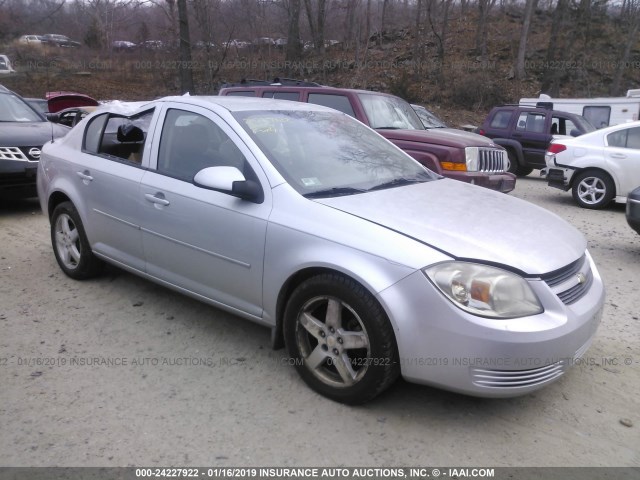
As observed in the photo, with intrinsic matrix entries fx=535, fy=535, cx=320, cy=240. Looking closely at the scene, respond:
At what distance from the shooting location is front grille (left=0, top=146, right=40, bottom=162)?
7.05 metres

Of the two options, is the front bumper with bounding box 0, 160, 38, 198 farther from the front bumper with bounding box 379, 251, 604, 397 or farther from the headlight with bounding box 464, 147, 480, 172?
the front bumper with bounding box 379, 251, 604, 397

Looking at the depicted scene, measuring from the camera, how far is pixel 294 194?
125 inches

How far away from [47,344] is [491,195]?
331 cm

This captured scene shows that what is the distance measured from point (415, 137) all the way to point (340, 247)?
190 inches

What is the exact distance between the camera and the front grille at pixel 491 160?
7344mm

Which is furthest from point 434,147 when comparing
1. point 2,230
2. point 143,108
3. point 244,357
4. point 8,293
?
point 2,230

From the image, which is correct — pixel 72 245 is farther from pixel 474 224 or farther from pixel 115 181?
pixel 474 224

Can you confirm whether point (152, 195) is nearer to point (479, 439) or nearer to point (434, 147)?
point (479, 439)

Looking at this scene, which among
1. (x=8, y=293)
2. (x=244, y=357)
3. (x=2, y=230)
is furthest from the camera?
(x=2, y=230)

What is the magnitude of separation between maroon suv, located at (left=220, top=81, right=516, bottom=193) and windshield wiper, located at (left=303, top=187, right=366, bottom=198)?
12.6ft

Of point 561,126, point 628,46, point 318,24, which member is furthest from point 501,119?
point 318,24

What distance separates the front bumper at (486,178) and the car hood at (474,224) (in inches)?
131

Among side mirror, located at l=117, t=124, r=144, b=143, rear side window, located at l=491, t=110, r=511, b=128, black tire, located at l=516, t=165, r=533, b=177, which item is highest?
side mirror, located at l=117, t=124, r=144, b=143

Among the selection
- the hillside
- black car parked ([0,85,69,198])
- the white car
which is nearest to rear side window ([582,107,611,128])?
the white car
